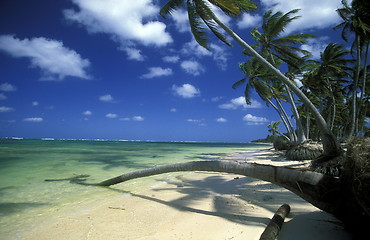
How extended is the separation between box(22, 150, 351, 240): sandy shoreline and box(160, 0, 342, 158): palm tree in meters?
2.77

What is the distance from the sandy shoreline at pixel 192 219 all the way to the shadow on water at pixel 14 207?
3.70 ft

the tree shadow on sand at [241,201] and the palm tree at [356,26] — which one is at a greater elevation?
the palm tree at [356,26]

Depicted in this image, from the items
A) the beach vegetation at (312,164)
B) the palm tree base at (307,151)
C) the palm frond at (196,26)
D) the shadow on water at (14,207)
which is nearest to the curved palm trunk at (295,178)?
the beach vegetation at (312,164)

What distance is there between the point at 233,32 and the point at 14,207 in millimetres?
8711

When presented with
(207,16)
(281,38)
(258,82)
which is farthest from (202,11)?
(258,82)

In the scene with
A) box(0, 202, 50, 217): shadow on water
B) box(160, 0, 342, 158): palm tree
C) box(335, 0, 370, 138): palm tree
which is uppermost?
box(335, 0, 370, 138): palm tree

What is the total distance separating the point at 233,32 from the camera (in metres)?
8.24

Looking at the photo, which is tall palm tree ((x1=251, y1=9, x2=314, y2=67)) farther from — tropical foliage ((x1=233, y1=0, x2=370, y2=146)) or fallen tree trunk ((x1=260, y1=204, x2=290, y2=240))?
fallen tree trunk ((x1=260, y1=204, x2=290, y2=240))

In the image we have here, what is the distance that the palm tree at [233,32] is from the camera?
6.17m

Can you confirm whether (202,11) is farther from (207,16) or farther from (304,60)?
(304,60)

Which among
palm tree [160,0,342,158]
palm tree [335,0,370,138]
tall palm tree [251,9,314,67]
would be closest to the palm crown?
palm tree [160,0,342,158]

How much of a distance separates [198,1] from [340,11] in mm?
14540

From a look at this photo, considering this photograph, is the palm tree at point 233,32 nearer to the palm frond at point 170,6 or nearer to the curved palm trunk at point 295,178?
the palm frond at point 170,6

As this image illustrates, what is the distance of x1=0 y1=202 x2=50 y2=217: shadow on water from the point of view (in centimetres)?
381
